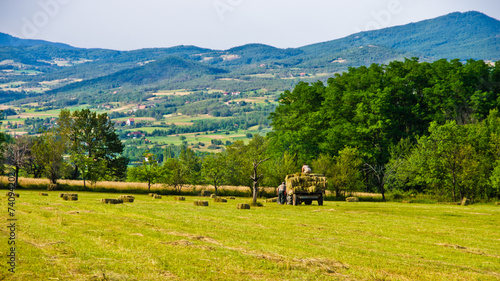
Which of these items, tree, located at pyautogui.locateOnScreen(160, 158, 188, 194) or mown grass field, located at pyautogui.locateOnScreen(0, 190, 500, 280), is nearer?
mown grass field, located at pyautogui.locateOnScreen(0, 190, 500, 280)

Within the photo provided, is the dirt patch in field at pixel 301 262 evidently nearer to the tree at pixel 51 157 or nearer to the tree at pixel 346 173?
the tree at pixel 346 173

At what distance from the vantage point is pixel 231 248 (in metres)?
19.4

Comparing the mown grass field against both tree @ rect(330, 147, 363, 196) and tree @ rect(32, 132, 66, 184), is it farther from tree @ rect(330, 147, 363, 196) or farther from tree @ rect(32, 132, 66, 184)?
tree @ rect(32, 132, 66, 184)

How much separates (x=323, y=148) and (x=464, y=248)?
60594mm

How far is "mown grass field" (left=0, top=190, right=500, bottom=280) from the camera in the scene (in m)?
15.3

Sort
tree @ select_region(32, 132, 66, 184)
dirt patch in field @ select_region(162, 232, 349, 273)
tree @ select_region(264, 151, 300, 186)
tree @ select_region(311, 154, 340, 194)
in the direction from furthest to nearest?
1. tree @ select_region(264, 151, 300, 186)
2. tree @ select_region(311, 154, 340, 194)
3. tree @ select_region(32, 132, 66, 184)
4. dirt patch in field @ select_region(162, 232, 349, 273)

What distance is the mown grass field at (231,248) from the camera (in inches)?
602

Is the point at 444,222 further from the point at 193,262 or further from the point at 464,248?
the point at 193,262

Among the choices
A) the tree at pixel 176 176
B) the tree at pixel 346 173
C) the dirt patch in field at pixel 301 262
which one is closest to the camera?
the dirt patch in field at pixel 301 262

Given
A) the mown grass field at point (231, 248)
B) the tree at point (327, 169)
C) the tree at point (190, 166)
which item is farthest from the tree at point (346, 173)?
the mown grass field at point (231, 248)

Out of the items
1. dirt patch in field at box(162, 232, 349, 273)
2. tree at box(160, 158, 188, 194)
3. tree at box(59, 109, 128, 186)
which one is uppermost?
tree at box(59, 109, 128, 186)

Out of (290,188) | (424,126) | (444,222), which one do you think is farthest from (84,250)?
(424,126)

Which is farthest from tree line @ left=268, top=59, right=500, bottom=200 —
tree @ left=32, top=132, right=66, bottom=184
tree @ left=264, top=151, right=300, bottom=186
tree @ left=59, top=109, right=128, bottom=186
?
tree @ left=32, top=132, right=66, bottom=184

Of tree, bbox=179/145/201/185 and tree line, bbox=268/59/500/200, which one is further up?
tree line, bbox=268/59/500/200
